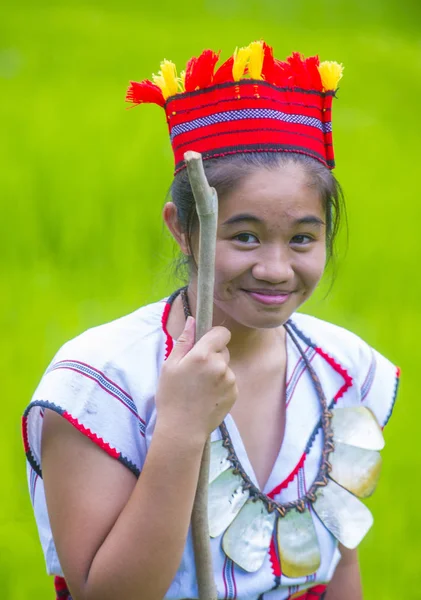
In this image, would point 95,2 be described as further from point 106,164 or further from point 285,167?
point 285,167

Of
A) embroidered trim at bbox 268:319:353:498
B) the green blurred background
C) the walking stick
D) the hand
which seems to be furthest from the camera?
the green blurred background

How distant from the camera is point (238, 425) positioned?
4.97ft

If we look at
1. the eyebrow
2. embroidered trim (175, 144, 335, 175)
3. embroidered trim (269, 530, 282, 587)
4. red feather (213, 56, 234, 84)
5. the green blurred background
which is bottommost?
embroidered trim (269, 530, 282, 587)

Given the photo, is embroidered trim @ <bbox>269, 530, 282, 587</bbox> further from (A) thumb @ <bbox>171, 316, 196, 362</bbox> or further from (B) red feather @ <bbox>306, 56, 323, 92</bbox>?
(B) red feather @ <bbox>306, 56, 323, 92</bbox>

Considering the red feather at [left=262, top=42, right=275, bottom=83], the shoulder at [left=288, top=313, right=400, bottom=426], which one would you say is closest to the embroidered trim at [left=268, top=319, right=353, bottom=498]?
the shoulder at [left=288, top=313, right=400, bottom=426]

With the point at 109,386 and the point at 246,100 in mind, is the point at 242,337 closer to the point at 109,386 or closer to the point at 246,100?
the point at 109,386

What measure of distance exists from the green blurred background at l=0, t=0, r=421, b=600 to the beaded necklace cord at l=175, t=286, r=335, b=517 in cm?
27

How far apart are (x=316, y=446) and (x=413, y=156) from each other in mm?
2844

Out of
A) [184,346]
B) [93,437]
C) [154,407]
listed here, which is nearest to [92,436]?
[93,437]

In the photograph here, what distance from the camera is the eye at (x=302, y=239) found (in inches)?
54.0

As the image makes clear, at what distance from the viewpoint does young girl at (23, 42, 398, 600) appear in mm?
1230

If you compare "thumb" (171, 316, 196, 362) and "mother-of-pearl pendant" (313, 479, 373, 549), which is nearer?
"thumb" (171, 316, 196, 362)

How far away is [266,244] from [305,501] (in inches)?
16.6

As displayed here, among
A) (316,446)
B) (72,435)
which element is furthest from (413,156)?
(72,435)
